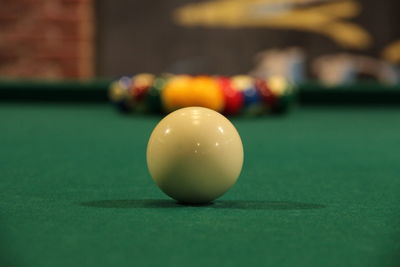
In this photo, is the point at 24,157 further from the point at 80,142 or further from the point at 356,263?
the point at 356,263

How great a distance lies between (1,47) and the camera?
8141 millimetres

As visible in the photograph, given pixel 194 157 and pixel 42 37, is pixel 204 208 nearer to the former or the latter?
pixel 194 157

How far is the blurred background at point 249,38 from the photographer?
28.1ft

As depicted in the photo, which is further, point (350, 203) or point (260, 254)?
point (350, 203)

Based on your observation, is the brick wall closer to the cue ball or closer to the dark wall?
the dark wall

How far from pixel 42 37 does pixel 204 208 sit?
6.69 meters

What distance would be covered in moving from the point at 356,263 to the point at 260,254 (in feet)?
0.55

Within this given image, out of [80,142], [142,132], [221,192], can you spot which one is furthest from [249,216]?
[142,132]

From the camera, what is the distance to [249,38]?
8.69 metres

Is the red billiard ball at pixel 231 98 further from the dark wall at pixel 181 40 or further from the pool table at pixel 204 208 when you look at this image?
the dark wall at pixel 181 40

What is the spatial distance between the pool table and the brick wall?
4.49 m

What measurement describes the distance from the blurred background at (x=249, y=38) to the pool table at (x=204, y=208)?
4.83m

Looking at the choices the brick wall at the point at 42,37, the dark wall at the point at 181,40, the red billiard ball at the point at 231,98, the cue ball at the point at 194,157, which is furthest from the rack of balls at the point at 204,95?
the dark wall at the point at 181,40

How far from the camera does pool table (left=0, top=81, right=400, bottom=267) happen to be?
4.36 feet
